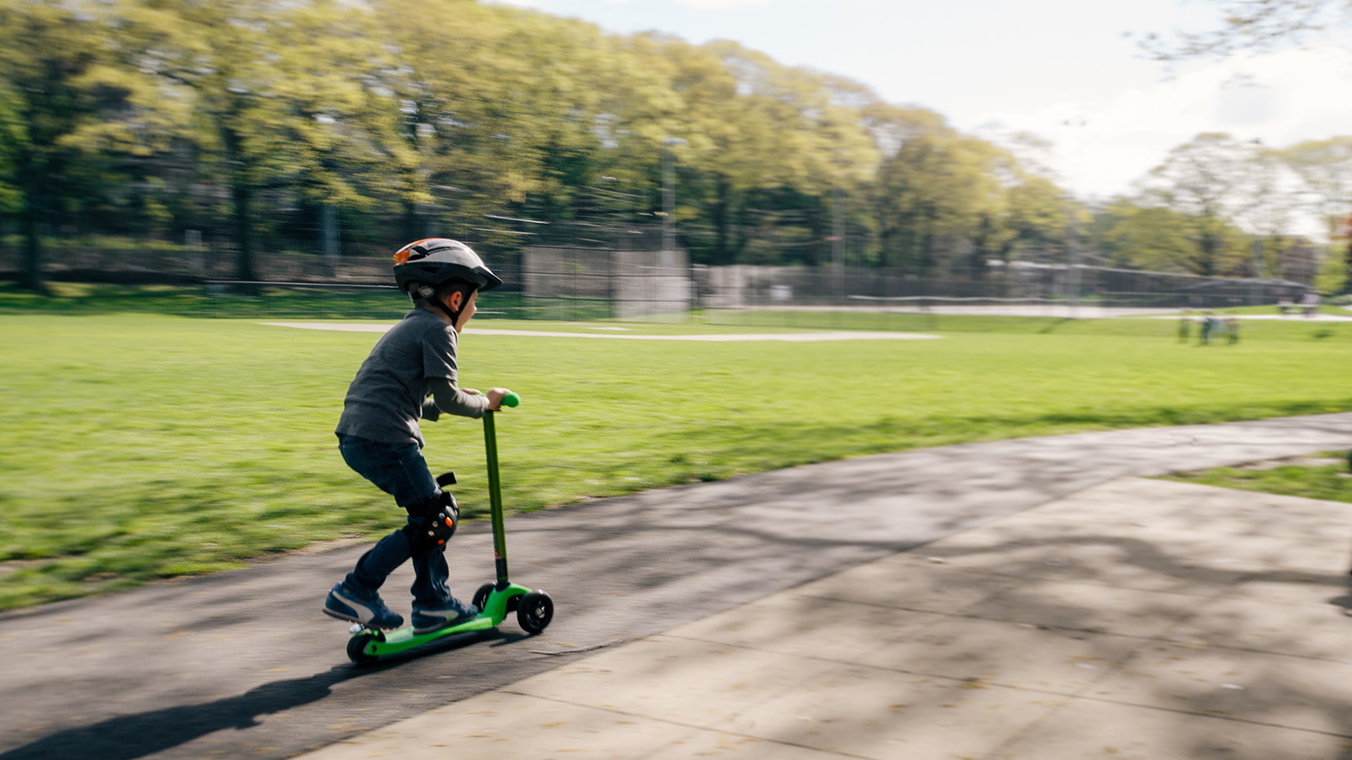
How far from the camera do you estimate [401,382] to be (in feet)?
13.1

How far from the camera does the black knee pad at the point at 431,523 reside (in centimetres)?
405

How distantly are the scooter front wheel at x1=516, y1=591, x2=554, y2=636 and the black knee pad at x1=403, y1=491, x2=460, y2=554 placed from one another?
1.52ft

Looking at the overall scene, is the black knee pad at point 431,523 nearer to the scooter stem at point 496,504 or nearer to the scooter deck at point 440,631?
the scooter stem at point 496,504

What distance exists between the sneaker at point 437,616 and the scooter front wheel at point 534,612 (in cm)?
24

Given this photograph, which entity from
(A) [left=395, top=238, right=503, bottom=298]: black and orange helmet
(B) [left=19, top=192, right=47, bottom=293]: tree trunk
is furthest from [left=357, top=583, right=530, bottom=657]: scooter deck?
(B) [left=19, top=192, right=47, bottom=293]: tree trunk

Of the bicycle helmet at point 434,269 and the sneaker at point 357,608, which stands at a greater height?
the bicycle helmet at point 434,269

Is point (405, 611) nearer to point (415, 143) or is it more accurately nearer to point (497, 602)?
point (497, 602)

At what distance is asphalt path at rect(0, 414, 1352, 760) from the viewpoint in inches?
136

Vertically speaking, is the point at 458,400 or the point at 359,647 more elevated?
the point at 458,400

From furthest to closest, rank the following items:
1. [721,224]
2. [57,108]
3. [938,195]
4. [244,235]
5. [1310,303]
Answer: [938,195], [721,224], [1310,303], [57,108], [244,235]

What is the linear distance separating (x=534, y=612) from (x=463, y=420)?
756 cm

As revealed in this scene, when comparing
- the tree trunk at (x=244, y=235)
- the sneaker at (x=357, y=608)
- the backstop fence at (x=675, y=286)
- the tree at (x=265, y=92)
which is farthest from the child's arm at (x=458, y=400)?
the tree at (x=265, y=92)

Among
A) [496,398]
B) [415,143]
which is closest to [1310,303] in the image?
[415,143]

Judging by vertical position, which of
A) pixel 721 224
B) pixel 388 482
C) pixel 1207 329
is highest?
pixel 721 224
